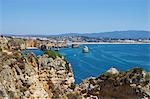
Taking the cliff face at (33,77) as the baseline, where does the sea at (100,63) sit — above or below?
below

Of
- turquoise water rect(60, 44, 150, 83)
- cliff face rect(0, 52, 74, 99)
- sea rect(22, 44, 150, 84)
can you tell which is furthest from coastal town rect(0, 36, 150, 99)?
turquoise water rect(60, 44, 150, 83)

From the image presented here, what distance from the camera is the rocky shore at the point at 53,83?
11.9 m

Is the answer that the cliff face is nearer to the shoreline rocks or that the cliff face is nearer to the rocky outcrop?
the shoreline rocks

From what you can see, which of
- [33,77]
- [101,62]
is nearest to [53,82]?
[33,77]

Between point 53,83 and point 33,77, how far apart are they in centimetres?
151

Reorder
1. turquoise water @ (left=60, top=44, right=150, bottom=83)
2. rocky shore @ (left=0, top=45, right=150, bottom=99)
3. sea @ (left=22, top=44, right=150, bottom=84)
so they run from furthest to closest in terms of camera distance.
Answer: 1. turquoise water @ (left=60, top=44, right=150, bottom=83)
2. sea @ (left=22, top=44, right=150, bottom=84)
3. rocky shore @ (left=0, top=45, right=150, bottom=99)

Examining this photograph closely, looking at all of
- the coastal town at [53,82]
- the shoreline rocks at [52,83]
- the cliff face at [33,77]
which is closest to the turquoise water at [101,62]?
the cliff face at [33,77]

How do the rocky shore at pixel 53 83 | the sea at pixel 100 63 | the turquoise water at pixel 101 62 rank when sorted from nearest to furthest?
the rocky shore at pixel 53 83 < the sea at pixel 100 63 < the turquoise water at pixel 101 62

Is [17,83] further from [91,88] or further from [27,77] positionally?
[91,88]

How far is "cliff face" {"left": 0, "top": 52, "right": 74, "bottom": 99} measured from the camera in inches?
469

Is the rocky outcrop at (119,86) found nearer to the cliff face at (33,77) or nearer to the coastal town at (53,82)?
the coastal town at (53,82)

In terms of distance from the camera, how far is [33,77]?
13.3 meters

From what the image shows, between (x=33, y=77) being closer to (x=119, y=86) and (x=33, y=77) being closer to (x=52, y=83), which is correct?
(x=52, y=83)

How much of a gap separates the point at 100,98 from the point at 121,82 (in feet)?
3.05
